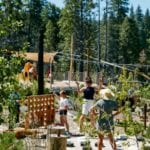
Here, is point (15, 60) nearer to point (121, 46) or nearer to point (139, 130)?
point (139, 130)

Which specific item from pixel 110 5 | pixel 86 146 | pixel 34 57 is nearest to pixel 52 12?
pixel 110 5

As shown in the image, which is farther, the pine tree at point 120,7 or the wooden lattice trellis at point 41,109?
the pine tree at point 120,7

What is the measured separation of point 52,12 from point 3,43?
96.4 m

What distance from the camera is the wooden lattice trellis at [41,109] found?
50.7 feet

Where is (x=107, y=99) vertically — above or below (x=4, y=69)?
below

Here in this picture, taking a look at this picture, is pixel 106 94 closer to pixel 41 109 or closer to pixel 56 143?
pixel 56 143

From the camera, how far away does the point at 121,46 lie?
83.9 metres

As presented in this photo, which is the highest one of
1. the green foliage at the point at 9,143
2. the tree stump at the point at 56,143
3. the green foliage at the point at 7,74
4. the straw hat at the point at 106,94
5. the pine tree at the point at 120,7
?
the pine tree at the point at 120,7

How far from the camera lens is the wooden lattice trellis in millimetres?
15453

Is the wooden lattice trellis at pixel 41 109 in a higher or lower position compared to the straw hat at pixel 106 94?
lower

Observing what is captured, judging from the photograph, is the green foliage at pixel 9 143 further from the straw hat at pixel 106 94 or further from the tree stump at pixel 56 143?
the straw hat at pixel 106 94

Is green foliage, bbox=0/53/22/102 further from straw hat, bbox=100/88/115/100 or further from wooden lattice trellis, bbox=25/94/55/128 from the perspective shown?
wooden lattice trellis, bbox=25/94/55/128

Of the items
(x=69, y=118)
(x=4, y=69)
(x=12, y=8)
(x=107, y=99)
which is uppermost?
(x=12, y=8)

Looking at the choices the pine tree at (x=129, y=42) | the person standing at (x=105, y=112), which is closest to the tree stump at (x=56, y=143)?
the person standing at (x=105, y=112)
